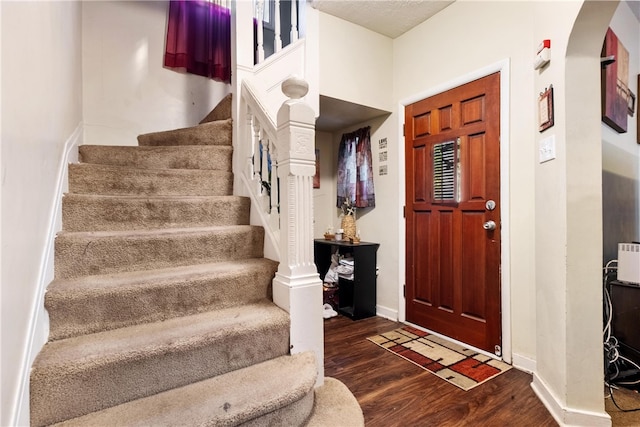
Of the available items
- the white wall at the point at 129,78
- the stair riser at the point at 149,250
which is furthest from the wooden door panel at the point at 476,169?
the white wall at the point at 129,78

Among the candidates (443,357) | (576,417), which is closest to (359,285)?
(443,357)

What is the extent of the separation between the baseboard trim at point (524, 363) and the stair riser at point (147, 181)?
2.17 m

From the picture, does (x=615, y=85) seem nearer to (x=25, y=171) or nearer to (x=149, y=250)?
(x=149, y=250)

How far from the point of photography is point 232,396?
1035 millimetres

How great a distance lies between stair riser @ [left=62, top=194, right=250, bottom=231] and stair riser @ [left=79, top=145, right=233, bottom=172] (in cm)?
40

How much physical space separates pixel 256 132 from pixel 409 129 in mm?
1521

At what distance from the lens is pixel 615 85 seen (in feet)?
7.25

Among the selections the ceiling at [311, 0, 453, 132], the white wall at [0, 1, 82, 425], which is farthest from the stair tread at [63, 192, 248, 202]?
the ceiling at [311, 0, 453, 132]

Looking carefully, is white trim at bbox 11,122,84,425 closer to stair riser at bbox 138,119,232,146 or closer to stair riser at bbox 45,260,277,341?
stair riser at bbox 45,260,277,341

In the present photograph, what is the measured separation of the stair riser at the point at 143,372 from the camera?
90 cm

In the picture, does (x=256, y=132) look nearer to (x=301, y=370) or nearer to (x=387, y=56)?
(x=301, y=370)

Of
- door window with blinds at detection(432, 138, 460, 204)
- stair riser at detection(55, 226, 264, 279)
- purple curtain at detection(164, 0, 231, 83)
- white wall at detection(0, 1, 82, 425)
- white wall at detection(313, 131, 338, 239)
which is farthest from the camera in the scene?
white wall at detection(313, 131, 338, 239)

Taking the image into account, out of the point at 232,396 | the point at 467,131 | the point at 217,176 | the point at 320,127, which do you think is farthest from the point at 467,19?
the point at 232,396

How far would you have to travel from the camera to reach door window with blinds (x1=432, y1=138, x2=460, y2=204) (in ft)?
7.88
